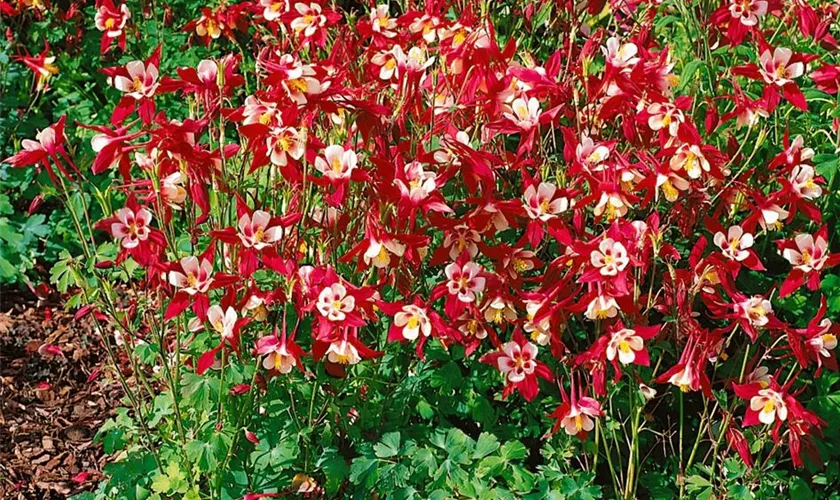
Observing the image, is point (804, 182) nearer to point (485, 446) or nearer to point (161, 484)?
point (485, 446)

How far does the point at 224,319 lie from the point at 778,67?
1515 millimetres

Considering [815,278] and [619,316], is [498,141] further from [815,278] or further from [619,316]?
[815,278]

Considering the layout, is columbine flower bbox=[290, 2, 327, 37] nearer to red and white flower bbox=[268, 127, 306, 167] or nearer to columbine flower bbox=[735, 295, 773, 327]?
red and white flower bbox=[268, 127, 306, 167]

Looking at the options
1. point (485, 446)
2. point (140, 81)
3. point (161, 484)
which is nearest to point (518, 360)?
point (485, 446)

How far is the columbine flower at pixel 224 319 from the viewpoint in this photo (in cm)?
230

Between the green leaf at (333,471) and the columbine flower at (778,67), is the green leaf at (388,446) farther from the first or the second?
the columbine flower at (778,67)

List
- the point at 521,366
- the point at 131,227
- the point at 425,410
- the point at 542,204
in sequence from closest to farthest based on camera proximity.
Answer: the point at 131,227, the point at 542,204, the point at 521,366, the point at 425,410

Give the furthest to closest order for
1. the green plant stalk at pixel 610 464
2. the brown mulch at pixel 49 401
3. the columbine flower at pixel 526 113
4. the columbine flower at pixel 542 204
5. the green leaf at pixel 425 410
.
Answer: the brown mulch at pixel 49 401 → the green leaf at pixel 425 410 → the green plant stalk at pixel 610 464 → the columbine flower at pixel 526 113 → the columbine flower at pixel 542 204

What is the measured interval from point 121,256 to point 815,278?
5.48 feet

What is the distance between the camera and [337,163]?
2.29m

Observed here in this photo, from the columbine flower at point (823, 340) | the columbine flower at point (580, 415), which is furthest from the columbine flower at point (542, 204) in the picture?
the columbine flower at point (823, 340)

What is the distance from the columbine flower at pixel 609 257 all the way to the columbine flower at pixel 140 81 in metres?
1.07

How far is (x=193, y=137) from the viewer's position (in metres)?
2.34

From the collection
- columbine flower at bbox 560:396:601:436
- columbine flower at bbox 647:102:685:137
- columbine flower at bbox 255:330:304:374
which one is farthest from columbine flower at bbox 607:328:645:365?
columbine flower at bbox 255:330:304:374
